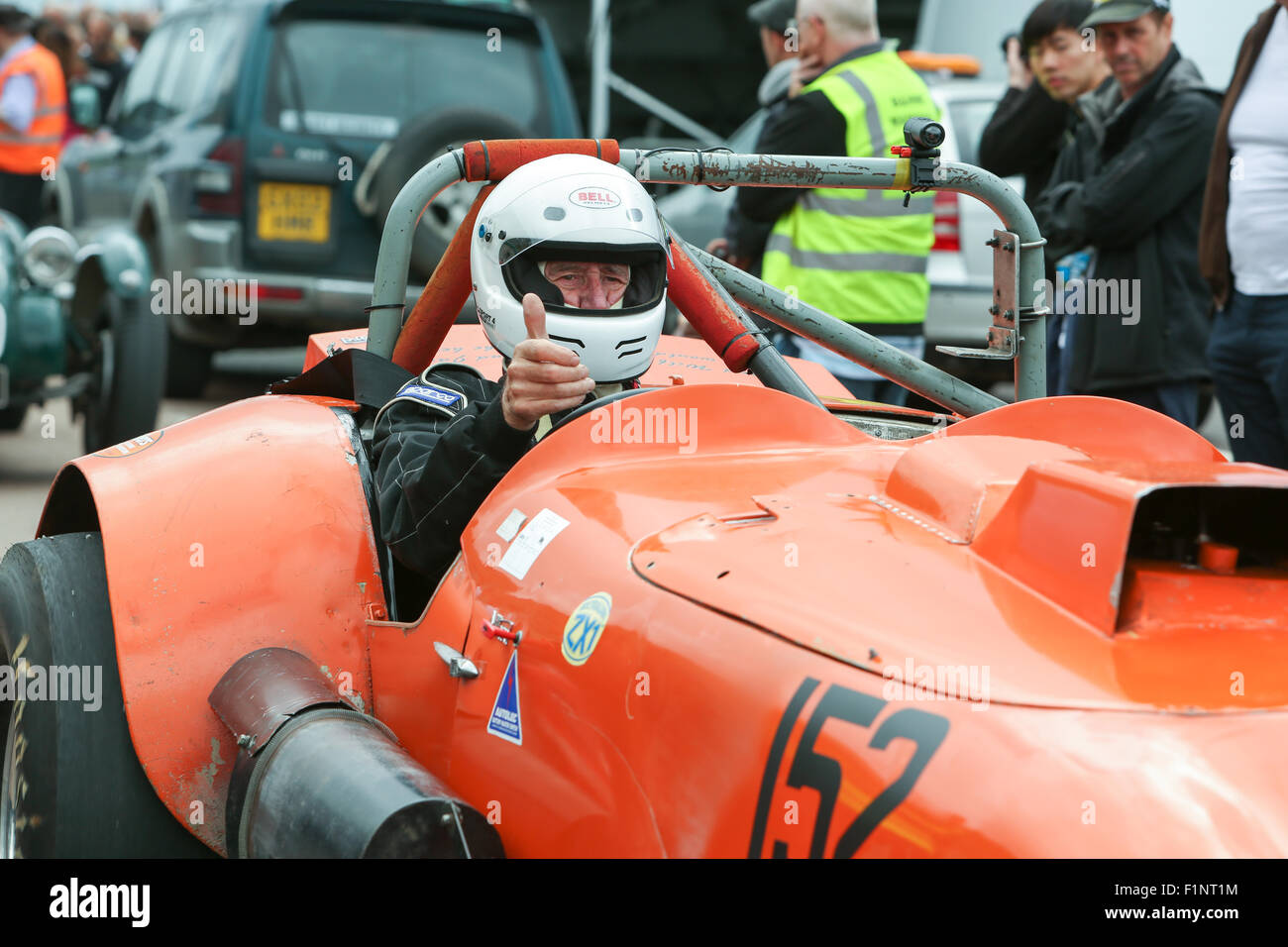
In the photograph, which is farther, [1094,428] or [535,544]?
[1094,428]

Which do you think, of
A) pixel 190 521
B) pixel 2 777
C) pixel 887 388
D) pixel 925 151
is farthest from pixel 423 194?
pixel 887 388

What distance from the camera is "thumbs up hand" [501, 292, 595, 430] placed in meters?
2.30

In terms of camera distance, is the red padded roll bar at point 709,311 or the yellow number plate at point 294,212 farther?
the yellow number plate at point 294,212

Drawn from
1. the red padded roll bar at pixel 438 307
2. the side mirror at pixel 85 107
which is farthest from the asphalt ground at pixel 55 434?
the red padded roll bar at pixel 438 307

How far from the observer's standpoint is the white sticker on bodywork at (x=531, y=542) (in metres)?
2.21

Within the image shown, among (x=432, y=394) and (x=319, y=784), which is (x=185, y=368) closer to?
(x=432, y=394)

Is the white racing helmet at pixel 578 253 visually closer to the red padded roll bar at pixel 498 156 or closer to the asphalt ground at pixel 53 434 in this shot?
the red padded roll bar at pixel 498 156

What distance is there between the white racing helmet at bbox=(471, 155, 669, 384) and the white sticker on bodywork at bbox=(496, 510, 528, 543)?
0.36 m

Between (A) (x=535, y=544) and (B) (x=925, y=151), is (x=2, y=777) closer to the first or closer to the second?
(A) (x=535, y=544)

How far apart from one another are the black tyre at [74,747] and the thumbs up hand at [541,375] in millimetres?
881

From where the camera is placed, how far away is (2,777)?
2.90 meters

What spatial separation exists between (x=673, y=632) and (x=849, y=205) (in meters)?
3.39
